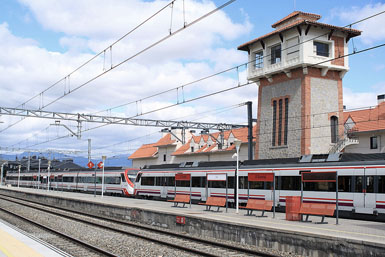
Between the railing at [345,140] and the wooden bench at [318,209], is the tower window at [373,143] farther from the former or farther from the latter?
the wooden bench at [318,209]

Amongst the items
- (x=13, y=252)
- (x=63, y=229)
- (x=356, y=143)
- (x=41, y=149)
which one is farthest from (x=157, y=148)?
(x=13, y=252)

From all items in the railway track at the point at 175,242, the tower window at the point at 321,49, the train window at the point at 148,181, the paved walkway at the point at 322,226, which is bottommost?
the railway track at the point at 175,242

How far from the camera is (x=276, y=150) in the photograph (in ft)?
132

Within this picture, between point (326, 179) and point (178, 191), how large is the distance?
1705cm

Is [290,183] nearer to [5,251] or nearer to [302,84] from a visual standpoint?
[5,251]

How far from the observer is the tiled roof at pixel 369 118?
39.0 metres

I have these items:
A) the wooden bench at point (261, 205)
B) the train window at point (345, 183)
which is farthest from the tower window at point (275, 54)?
the wooden bench at point (261, 205)

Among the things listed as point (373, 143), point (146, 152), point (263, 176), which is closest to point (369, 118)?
point (373, 143)

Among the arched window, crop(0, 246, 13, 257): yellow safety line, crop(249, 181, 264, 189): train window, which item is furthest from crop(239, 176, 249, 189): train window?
crop(0, 246, 13, 257): yellow safety line

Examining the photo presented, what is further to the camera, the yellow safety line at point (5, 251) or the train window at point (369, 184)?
the train window at point (369, 184)

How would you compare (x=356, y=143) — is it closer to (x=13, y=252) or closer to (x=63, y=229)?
(x=63, y=229)

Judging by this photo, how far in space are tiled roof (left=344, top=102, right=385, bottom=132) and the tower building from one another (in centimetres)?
215

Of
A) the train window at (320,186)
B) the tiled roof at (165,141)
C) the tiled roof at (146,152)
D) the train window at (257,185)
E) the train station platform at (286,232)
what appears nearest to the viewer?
the train station platform at (286,232)

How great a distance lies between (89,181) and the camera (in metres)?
50.5
